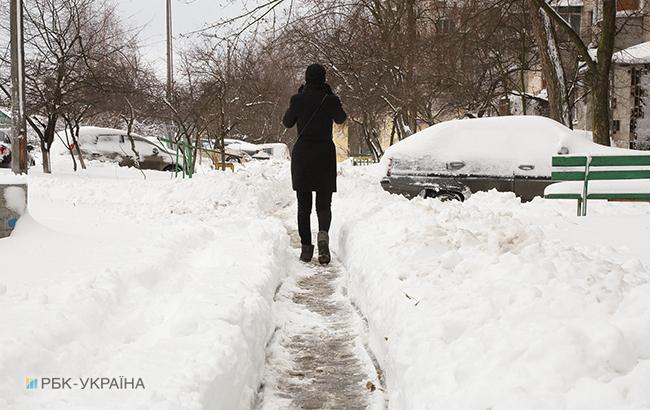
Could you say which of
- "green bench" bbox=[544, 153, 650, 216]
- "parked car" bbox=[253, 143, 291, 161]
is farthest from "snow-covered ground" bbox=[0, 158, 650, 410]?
"parked car" bbox=[253, 143, 291, 161]

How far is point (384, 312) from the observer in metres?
4.11

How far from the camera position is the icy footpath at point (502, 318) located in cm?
234

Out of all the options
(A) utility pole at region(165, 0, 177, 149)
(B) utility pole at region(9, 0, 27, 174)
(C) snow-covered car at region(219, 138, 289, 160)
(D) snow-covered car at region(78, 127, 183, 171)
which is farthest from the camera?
(C) snow-covered car at region(219, 138, 289, 160)

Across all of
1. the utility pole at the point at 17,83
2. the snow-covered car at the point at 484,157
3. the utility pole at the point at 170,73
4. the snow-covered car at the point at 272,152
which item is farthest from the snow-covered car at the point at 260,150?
the snow-covered car at the point at 484,157

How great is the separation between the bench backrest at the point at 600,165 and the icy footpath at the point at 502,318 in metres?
2.89

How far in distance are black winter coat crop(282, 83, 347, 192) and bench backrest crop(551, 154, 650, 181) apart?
3.69 meters

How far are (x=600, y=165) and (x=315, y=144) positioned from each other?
14.0 feet

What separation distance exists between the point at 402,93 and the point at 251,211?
878 cm

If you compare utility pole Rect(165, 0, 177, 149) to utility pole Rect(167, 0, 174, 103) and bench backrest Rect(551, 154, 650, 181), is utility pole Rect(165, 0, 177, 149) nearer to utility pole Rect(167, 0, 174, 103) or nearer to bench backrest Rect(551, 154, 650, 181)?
utility pole Rect(167, 0, 174, 103)

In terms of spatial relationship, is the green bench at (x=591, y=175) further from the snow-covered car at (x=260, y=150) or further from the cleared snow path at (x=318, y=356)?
the snow-covered car at (x=260, y=150)

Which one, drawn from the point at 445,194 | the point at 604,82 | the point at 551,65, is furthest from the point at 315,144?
the point at 551,65

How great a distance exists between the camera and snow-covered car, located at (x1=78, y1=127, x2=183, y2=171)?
22.3 meters

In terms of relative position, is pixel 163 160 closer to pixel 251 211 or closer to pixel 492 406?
pixel 251 211

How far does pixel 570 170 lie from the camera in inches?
348
